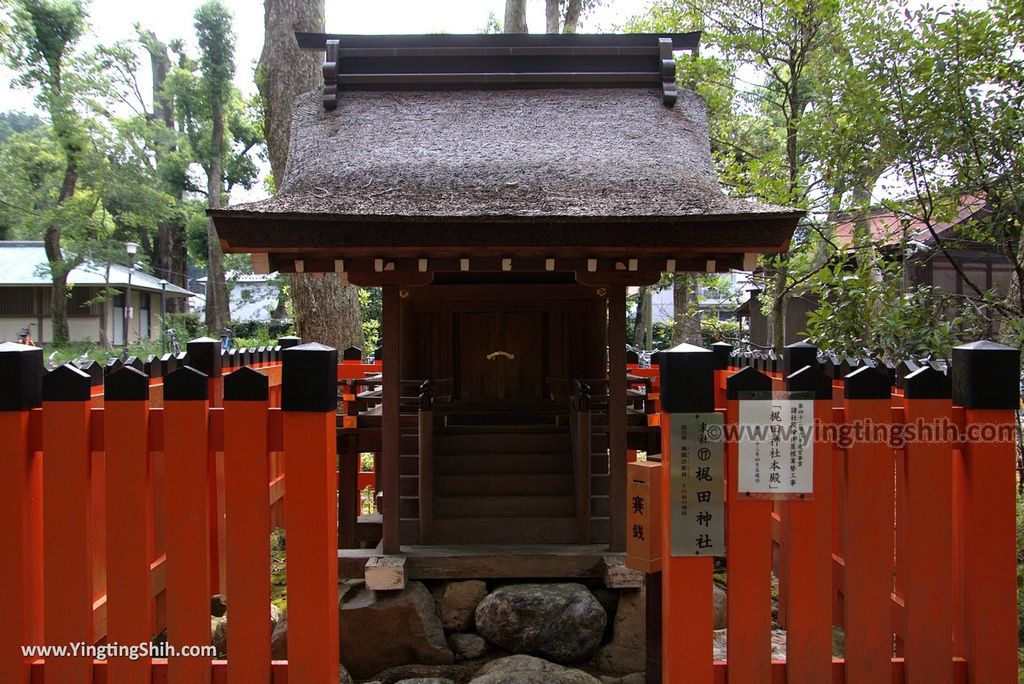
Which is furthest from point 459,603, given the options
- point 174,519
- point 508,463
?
point 174,519

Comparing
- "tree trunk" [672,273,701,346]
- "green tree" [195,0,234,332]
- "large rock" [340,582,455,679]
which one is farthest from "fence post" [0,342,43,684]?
"green tree" [195,0,234,332]

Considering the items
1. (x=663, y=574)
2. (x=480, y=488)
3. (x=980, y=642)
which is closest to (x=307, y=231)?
(x=480, y=488)

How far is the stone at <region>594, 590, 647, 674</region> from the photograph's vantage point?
455cm

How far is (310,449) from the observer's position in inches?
102

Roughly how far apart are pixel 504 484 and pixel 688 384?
3.27m

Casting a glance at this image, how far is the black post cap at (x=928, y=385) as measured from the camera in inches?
103

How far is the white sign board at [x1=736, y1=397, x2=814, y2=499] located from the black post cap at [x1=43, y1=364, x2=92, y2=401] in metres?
2.40

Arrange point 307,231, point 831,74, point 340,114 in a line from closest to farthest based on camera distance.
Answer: point 307,231, point 340,114, point 831,74

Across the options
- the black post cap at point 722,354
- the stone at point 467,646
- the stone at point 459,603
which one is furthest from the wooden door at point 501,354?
the stone at point 467,646

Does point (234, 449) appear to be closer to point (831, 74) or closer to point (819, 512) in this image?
point (819, 512)

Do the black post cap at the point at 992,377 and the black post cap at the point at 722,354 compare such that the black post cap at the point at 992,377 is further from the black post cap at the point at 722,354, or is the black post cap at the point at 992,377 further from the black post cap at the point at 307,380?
the black post cap at the point at 722,354

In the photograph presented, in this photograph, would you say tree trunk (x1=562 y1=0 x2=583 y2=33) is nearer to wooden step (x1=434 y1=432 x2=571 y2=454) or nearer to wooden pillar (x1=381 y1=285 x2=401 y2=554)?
wooden step (x1=434 y1=432 x2=571 y2=454)

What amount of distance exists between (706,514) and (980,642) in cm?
115

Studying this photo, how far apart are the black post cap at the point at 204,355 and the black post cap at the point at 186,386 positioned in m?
2.32
